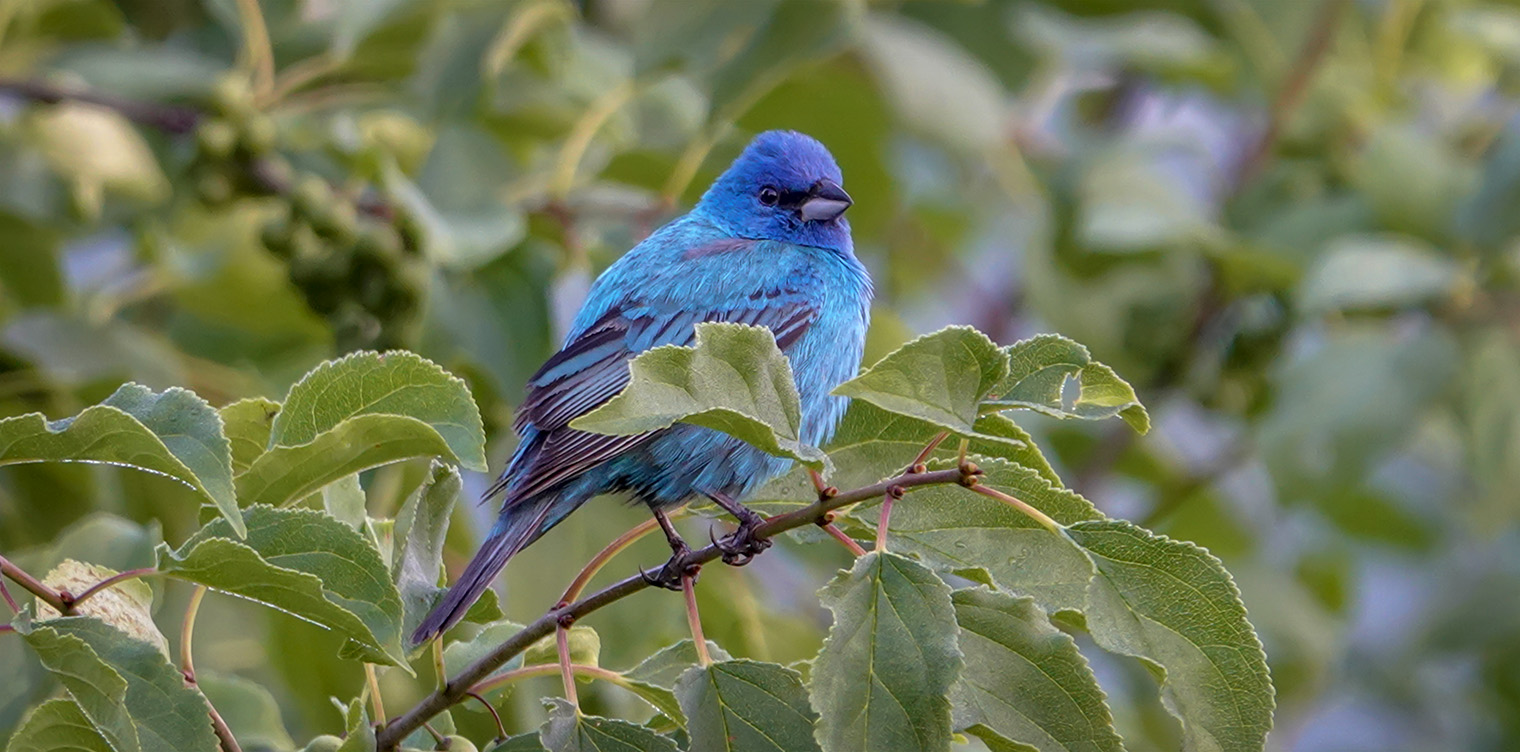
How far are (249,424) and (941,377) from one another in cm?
96

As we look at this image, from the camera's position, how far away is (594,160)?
158 inches

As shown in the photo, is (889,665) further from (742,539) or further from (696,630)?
(742,539)

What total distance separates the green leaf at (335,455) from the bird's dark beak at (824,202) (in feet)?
7.20

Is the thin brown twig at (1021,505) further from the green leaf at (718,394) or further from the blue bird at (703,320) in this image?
the blue bird at (703,320)

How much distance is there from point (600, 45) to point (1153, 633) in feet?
10.1

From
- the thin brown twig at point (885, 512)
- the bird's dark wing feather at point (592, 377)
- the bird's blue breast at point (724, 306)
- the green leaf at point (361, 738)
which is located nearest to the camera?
the thin brown twig at point (885, 512)

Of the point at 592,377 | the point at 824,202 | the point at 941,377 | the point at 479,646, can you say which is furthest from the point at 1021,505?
the point at 824,202

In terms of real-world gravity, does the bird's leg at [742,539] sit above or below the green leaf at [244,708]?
above

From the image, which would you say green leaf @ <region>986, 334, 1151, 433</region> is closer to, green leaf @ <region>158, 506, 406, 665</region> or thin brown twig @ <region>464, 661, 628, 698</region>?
A: thin brown twig @ <region>464, 661, 628, 698</region>

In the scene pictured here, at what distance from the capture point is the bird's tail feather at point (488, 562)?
2055 mm

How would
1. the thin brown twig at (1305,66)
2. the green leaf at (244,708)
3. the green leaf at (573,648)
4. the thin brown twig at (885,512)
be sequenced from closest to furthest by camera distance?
the thin brown twig at (885,512) → the green leaf at (573,648) → the green leaf at (244,708) → the thin brown twig at (1305,66)

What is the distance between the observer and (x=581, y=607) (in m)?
1.88

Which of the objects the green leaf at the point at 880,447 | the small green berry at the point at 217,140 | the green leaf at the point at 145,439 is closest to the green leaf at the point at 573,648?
the green leaf at the point at 880,447

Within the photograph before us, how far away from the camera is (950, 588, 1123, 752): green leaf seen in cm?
182
